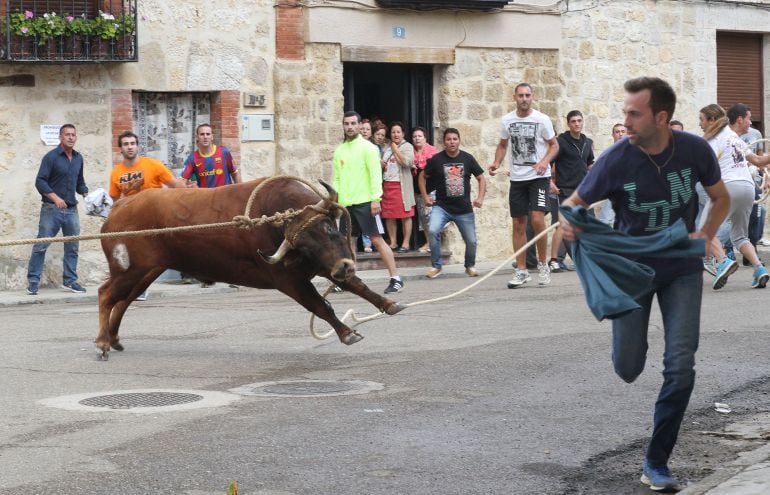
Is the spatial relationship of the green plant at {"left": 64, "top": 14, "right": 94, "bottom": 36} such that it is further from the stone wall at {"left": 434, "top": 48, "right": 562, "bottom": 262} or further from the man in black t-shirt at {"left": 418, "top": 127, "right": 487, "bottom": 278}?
the stone wall at {"left": 434, "top": 48, "right": 562, "bottom": 262}

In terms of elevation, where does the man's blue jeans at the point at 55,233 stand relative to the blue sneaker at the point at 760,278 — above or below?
above

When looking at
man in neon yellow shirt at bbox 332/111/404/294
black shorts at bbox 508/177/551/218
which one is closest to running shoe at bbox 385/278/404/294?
man in neon yellow shirt at bbox 332/111/404/294

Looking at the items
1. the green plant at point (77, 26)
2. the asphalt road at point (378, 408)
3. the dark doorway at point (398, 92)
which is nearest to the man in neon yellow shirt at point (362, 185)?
the asphalt road at point (378, 408)

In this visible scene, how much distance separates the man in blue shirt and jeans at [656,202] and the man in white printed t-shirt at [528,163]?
9.02m

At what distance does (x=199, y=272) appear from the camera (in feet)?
33.5

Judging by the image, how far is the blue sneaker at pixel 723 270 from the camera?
13.7m

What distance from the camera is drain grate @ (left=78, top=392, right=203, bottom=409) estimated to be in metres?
8.00

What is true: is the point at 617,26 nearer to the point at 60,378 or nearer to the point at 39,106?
the point at 39,106

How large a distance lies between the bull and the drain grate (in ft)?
5.17

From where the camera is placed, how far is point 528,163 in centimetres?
1537

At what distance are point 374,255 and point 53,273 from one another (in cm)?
435

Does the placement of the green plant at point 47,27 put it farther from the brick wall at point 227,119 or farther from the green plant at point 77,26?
the brick wall at point 227,119

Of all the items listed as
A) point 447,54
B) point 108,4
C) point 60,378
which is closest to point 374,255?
point 447,54

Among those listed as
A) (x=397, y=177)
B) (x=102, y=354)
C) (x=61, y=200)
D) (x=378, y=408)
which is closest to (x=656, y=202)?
(x=378, y=408)
